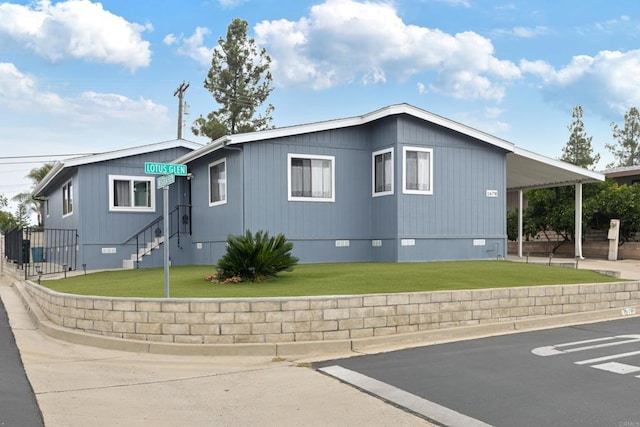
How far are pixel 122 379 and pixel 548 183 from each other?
737 inches

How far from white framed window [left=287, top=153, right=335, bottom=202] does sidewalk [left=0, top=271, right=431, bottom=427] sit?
8129mm

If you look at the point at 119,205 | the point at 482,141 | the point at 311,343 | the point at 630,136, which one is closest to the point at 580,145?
the point at 630,136

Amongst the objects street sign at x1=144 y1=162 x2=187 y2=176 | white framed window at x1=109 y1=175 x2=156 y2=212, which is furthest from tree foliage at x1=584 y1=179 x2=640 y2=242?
street sign at x1=144 y1=162 x2=187 y2=176

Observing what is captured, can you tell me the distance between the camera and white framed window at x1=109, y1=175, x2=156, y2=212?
19.2m

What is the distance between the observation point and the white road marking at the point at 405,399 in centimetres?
517

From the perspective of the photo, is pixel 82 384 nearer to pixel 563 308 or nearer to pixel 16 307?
pixel 16 307

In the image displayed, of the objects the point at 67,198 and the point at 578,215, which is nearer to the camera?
the point at 578,215

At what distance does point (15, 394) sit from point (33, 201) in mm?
47825

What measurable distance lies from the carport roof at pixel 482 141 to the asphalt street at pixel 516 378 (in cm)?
783

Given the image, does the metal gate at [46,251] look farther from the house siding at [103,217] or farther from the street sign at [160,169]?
the street sign at [160,169]

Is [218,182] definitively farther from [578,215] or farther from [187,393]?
[578,215]

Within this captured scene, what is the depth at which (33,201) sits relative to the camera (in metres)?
48.9

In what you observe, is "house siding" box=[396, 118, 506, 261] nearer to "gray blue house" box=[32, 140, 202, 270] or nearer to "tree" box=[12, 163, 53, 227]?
"gray blue house" box=[32, 140, 202, 270]

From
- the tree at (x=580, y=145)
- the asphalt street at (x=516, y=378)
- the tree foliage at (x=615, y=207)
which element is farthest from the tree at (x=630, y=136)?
the asphalt street at (x=516, y=378)
